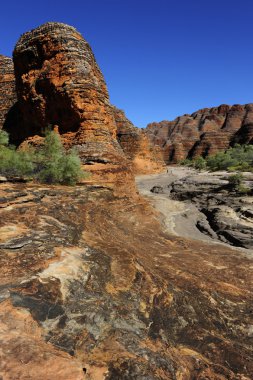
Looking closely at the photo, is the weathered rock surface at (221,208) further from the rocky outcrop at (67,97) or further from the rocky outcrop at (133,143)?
the rocky outcrop at (133,143)

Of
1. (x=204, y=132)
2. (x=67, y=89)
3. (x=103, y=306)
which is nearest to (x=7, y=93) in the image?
(x=67, y=89)

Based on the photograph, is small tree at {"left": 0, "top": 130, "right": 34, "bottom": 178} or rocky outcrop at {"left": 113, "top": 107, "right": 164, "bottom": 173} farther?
rocky outcrop at {"left": 113, "top": 107, "right": 164, "bottom": 173}

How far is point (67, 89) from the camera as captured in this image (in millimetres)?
16562

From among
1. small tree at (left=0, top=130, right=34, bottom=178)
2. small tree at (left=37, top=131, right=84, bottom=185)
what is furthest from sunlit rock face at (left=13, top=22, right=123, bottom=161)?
small tree at (left=0, top=130, right=34, bottom=178)

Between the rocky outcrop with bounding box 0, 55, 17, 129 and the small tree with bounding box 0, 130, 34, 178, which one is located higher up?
the rocky outcrop with bounding box 0, 55, 17, 129

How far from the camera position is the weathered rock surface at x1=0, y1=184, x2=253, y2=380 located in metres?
3.46

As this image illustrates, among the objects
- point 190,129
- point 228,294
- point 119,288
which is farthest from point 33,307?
point 190,129

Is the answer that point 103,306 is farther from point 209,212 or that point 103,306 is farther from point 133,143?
point 133,143

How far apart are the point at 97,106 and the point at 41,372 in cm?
1623

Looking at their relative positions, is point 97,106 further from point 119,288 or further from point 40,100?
point 119,288

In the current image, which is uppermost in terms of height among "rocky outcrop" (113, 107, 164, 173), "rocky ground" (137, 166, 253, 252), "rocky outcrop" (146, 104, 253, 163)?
"rocky outcrop" (146, 104, 253, 163)

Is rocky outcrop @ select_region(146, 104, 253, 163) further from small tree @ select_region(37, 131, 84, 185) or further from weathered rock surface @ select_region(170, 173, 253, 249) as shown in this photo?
small tree @ select_region(37, 131, 84, 185)

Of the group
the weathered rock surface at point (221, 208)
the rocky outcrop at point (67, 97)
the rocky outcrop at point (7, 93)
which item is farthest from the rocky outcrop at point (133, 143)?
the rocky outcrop at point (67, 97)

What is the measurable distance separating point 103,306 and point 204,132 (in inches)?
4464
